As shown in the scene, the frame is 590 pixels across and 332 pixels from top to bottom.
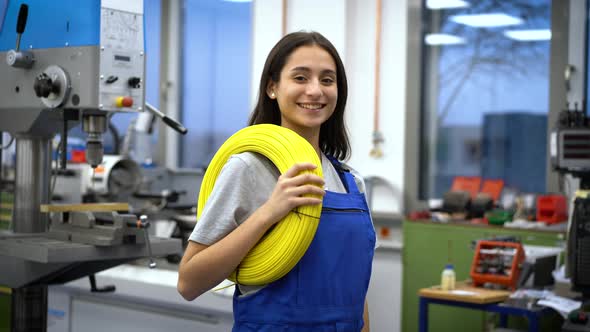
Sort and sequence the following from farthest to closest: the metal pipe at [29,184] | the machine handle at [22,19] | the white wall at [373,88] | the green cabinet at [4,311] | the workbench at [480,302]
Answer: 1. the white wall at [373,88]
2. the green cabinet at [4,311]
3. the workbench at [480,302]
4. the metal pipe at [29,184]
5. the machine handle at [22,19]

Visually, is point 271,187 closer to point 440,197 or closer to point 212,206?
point 212,206

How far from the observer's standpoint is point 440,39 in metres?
5.25

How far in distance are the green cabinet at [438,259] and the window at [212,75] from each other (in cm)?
179

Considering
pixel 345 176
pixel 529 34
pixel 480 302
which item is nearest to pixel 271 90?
pixel 345 176

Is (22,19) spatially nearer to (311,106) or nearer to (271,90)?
(271,90)

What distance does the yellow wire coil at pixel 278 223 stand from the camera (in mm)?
1417

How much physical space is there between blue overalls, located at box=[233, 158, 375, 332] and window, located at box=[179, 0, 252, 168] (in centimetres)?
438

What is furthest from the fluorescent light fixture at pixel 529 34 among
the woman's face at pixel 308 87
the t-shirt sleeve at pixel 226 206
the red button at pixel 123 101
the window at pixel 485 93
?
the t-shirt sleeve at pixel 226 206

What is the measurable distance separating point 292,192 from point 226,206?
14cm

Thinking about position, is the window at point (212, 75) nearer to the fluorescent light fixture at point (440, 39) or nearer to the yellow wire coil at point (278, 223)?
the fluorescent light fixture at point (440, 39)

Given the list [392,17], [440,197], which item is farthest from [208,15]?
[440,197]

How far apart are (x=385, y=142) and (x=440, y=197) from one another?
0.55 m

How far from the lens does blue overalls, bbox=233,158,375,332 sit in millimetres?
1465

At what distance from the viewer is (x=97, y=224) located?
2609 millimetres
